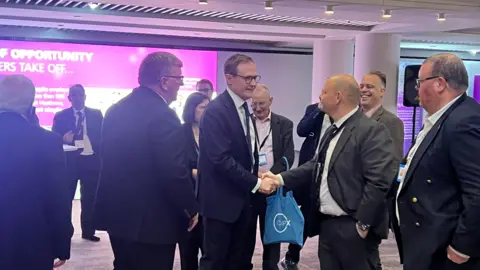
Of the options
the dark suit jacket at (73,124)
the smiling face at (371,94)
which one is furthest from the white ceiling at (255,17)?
the smiling face at (371,94)

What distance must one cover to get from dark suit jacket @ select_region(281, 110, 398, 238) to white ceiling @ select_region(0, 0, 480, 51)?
130 inches

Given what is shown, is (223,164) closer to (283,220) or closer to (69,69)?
(283,220)

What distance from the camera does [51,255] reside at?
97.8 inches

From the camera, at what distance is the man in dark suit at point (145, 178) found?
2.54 metres

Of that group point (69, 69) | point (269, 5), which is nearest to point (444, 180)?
point (269, 5)

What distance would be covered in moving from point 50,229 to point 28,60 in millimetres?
7538

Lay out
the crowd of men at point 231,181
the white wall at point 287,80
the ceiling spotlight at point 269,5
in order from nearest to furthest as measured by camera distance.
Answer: the crowd of men at point 231,181 → the ceiling spotlight at point 269,5 → the white wall at point 287,80

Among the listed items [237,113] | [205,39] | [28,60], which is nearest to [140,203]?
[237,113]

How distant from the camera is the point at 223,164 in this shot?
3.02 meters

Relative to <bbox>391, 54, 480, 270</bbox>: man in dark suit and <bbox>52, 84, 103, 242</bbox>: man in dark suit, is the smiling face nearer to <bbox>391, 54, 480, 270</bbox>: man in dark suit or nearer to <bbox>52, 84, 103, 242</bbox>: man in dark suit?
<bbox>391, 54, 480, 270</bbox>: man in dark suit

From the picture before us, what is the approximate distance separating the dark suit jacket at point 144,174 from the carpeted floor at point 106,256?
222 cm

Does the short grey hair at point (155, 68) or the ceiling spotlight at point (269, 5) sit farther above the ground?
the ceiling spotlight at point (269, 5)

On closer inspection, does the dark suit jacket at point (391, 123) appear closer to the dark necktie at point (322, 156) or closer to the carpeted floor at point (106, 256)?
the dark necktie at point (322, 156)

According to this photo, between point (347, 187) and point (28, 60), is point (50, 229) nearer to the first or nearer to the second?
point (347, 187)
